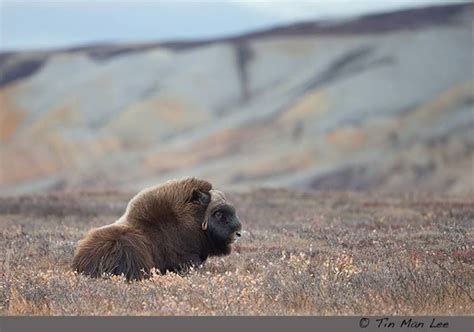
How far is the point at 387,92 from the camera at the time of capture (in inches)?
2726

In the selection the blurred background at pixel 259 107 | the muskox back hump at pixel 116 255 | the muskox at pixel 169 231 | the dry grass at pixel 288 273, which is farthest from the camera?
the blurred background at pixel 259 107

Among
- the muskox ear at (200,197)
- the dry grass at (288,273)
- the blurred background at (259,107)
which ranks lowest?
the blurred background at (259,107)

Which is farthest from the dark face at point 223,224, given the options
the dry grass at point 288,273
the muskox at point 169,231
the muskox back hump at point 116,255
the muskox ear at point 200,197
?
the muskox back hump at point 116,255

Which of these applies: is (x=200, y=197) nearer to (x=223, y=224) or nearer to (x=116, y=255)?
(x=223, y=224)

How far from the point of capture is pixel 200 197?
11.3 metres

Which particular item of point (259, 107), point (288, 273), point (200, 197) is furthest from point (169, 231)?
point (259, 107)

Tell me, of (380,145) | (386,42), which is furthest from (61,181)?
(386,42)

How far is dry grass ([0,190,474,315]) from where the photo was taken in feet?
29.9

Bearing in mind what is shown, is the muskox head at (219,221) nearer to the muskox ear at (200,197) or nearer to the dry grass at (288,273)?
the muskox ear at (200,197)

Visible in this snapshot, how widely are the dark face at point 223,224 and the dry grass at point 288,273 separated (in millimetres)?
365

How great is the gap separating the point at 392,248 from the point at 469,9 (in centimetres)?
6330

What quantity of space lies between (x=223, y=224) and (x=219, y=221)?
0.18 feet

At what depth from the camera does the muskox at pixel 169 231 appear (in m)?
10.7

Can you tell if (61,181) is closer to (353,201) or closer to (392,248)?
(353,201)
